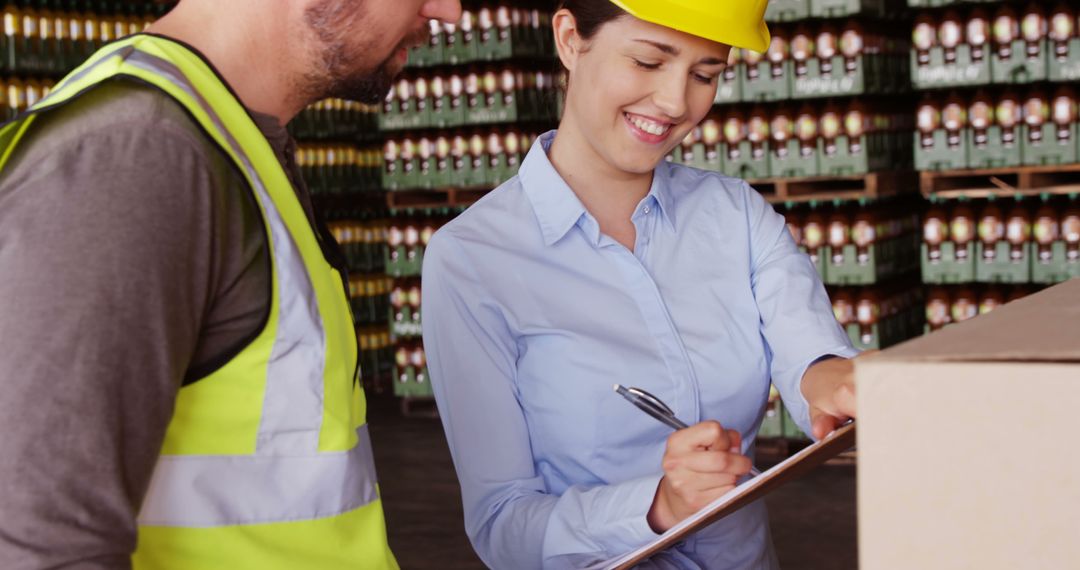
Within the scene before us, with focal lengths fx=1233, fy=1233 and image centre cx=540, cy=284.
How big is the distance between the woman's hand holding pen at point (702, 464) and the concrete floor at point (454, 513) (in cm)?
360

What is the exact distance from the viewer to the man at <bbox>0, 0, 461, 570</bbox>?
969 mm

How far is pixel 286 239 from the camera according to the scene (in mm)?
1165

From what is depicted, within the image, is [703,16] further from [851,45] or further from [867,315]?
[867,315]

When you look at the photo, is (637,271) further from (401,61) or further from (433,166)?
(433,166)

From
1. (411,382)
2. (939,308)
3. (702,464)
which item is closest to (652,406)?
(702,464)

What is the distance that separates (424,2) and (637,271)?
716mm

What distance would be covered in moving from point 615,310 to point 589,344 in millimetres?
81

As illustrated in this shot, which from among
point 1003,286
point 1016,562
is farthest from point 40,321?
point 1003,286

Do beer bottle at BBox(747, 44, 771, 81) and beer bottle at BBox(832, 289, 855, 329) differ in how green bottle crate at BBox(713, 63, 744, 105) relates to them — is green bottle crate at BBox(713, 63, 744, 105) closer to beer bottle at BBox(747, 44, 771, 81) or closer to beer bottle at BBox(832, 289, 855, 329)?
beer bottle at BBox(747, 44, 771, 81)

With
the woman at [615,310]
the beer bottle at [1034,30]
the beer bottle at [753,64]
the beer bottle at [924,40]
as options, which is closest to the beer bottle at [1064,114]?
the beer bottle at [1034,30]

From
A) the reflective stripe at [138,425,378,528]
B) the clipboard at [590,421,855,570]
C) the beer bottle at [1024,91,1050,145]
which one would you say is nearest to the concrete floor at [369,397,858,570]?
the beer bottle at [1024,91,1050,145]

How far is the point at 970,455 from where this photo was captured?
2.72 feet

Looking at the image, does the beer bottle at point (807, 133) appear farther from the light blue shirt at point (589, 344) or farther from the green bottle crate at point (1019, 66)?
the light blue shirt at point (589, 344)

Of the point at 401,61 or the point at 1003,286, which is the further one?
the point at 1003,286
